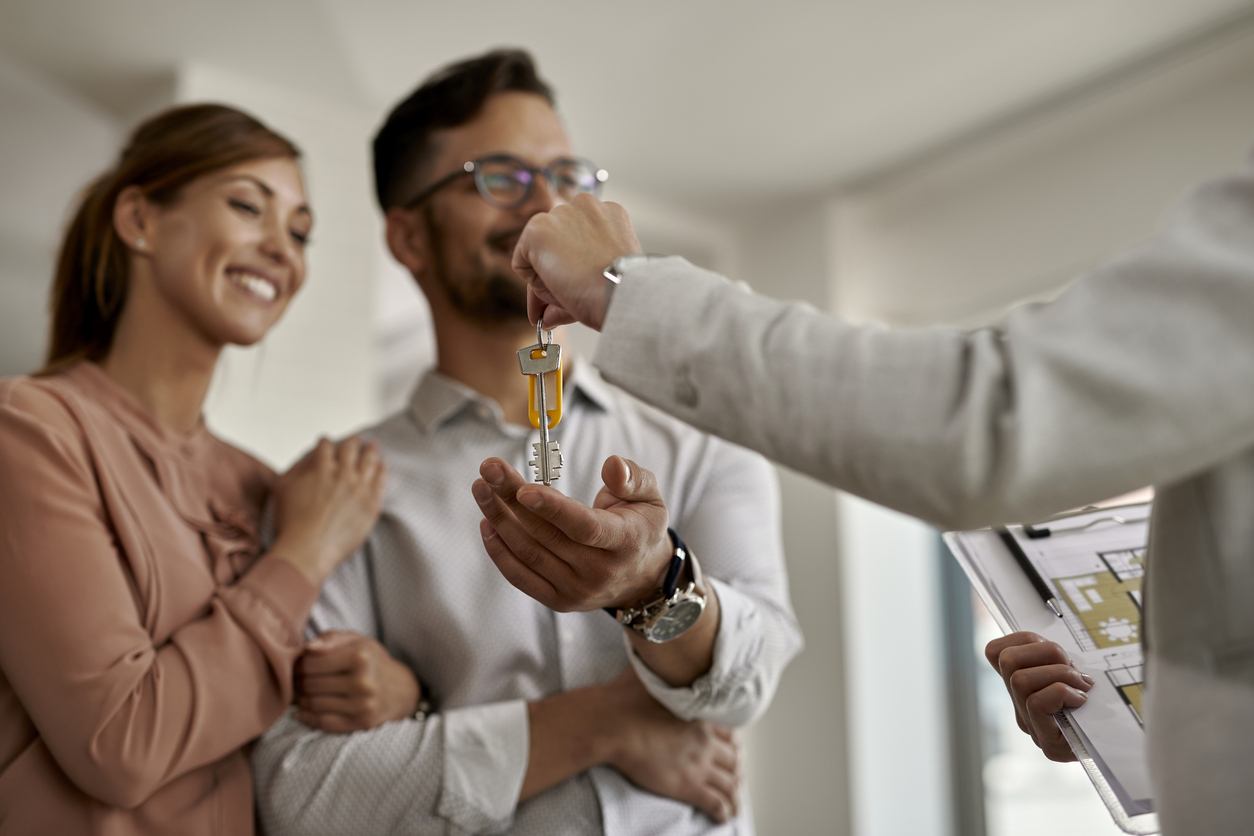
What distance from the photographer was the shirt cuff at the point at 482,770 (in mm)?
1086

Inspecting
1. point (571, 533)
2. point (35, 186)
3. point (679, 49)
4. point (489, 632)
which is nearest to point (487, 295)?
point (489, 632)

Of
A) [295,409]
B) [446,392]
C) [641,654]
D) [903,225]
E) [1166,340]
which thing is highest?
[903,225]

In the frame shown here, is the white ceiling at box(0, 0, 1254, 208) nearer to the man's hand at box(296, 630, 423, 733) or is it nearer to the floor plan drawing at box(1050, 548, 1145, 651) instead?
the man's hand at box(296, 630, 423, 733)

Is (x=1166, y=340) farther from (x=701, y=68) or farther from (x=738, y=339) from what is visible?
(x=701, y=68)

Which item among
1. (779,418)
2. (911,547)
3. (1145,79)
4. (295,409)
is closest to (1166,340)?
(779,418)

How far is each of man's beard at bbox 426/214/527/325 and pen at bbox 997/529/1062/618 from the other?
0.66 meters

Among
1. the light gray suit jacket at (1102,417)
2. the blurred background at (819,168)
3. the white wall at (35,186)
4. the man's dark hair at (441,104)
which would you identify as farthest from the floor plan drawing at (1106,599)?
the white wall at (35,186)

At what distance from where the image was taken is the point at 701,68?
8.50ft

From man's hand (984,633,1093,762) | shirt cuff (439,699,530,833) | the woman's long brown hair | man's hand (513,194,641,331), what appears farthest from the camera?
the woman's long brown hair

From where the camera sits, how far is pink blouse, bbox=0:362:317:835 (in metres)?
0.99

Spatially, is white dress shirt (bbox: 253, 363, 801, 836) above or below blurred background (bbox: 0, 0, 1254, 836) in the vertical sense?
below

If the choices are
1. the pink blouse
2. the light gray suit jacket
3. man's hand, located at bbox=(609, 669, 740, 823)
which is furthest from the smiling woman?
the light gray suit jacket

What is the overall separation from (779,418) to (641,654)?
537mm

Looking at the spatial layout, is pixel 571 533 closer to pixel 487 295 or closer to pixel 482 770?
pixel 482 770
